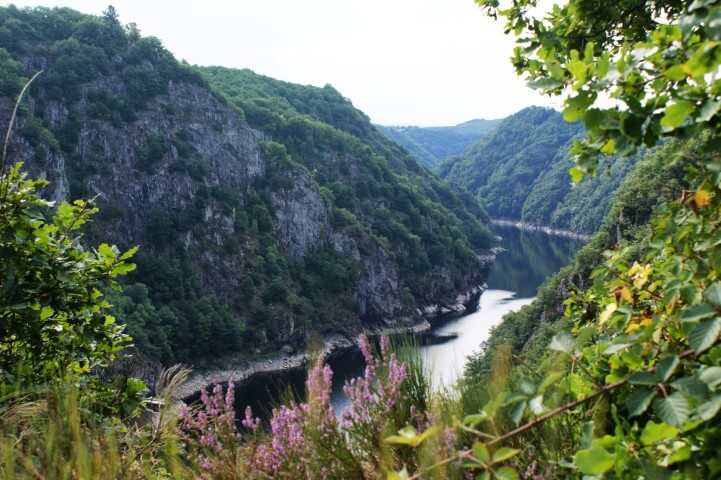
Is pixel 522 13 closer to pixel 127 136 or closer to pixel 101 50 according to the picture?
pixel 127 136

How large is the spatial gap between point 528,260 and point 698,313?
112933 mm

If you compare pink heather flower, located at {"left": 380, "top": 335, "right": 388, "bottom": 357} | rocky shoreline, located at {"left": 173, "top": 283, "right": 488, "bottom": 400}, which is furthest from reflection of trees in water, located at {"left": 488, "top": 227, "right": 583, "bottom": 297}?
pink heather flower, located at {"left": 380, "top": 335, "right": 388, "bottom": 357}

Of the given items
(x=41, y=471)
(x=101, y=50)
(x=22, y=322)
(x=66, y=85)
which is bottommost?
(x=41, y=471)

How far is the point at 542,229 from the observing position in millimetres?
159750

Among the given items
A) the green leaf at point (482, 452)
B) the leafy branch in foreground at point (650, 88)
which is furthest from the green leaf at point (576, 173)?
the green leaf at point (482, 452)

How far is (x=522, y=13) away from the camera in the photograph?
457 centimetres

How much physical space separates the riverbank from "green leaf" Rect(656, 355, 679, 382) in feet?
443

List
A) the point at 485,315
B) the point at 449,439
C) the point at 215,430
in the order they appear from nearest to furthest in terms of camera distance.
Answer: the point at 449,439 → the point at 215,430 → the point at 485,315

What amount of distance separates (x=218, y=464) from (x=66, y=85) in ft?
291

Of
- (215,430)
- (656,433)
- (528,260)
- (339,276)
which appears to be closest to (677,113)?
(656,433)

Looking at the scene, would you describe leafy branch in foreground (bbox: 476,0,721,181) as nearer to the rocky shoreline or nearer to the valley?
the valley

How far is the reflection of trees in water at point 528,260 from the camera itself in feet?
303

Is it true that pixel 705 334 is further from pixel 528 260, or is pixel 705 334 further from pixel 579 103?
pixel 528 260

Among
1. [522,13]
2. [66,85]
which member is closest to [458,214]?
[66,85]
